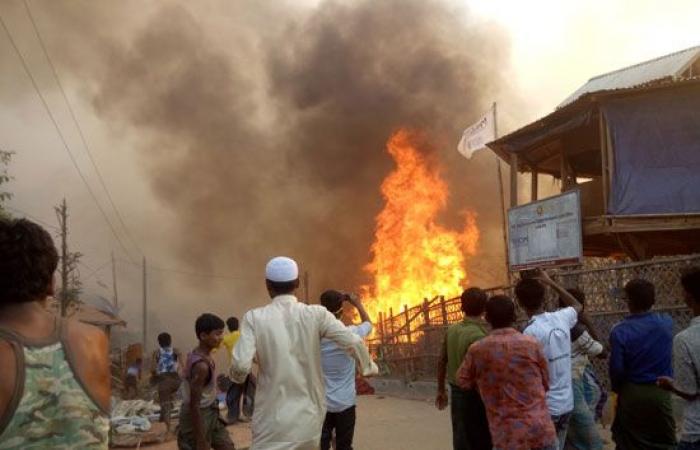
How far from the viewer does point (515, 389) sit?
351 cm

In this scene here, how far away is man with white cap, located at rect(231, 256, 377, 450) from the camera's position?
126 inches

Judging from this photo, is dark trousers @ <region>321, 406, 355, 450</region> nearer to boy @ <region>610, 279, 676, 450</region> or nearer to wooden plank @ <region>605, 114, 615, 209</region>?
boy @ <region>610, 279, 676, 450</region>

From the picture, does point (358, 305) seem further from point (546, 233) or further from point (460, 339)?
point (546, 233)

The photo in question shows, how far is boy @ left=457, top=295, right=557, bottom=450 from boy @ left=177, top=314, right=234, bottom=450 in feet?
6.70

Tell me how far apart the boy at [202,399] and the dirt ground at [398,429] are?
330 cm

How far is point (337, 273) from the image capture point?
2958 cm

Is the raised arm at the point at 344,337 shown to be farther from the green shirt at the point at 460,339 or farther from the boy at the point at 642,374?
the boy at the point at 642,374

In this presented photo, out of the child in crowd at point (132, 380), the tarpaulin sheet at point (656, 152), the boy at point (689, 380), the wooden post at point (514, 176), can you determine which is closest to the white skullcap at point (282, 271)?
the boy at point (689, 380)

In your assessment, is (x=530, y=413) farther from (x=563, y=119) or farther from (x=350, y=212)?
(x=350, y=212)

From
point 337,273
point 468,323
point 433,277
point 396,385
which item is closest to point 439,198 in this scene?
point 433,277

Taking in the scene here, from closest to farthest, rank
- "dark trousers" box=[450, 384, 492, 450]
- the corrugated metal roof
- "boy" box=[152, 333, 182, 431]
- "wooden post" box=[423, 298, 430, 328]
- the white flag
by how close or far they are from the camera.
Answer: "dark trousers" box=[450, 384, 492, 450]
"boy" box=[152, 333, 182, 431]
"wooden post" box=[423, 298, 430, 328]
the corrugated metal roof
the white flag

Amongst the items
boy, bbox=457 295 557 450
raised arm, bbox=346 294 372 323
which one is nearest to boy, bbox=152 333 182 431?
raised arm, bbox=346 294 372 323

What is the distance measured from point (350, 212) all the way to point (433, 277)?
704 cm

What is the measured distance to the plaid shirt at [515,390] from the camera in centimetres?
348
